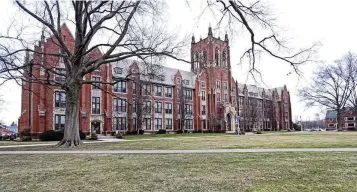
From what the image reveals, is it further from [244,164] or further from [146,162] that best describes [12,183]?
[244,164]

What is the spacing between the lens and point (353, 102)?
62.3m

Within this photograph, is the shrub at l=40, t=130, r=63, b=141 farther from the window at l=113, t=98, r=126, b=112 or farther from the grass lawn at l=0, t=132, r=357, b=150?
the window at l=113, t=98, r=126, b=112

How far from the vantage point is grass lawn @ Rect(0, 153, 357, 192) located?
6.56 m

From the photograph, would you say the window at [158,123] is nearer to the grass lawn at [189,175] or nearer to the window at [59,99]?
the window at [59,99]

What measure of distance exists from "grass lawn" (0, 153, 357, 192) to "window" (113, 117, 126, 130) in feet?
117

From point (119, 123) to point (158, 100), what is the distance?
9209 millimetres

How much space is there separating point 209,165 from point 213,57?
2193 inches

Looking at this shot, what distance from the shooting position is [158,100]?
52625 mm

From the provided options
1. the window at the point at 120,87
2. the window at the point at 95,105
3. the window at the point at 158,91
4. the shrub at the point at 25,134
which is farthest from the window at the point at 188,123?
the shrub at the point at 25,134

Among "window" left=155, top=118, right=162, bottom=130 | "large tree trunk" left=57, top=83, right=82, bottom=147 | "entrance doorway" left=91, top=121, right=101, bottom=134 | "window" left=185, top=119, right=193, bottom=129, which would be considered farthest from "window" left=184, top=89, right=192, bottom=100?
"large tree trunk" left=57, top=83, right=82, bottom=147

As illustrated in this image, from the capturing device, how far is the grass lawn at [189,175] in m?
6.56

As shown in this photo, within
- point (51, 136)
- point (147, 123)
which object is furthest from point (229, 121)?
point (51, 136)

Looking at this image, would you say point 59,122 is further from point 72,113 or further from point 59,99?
point 72,113

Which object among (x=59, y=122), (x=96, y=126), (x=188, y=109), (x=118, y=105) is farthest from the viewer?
(x=188, y=109)
